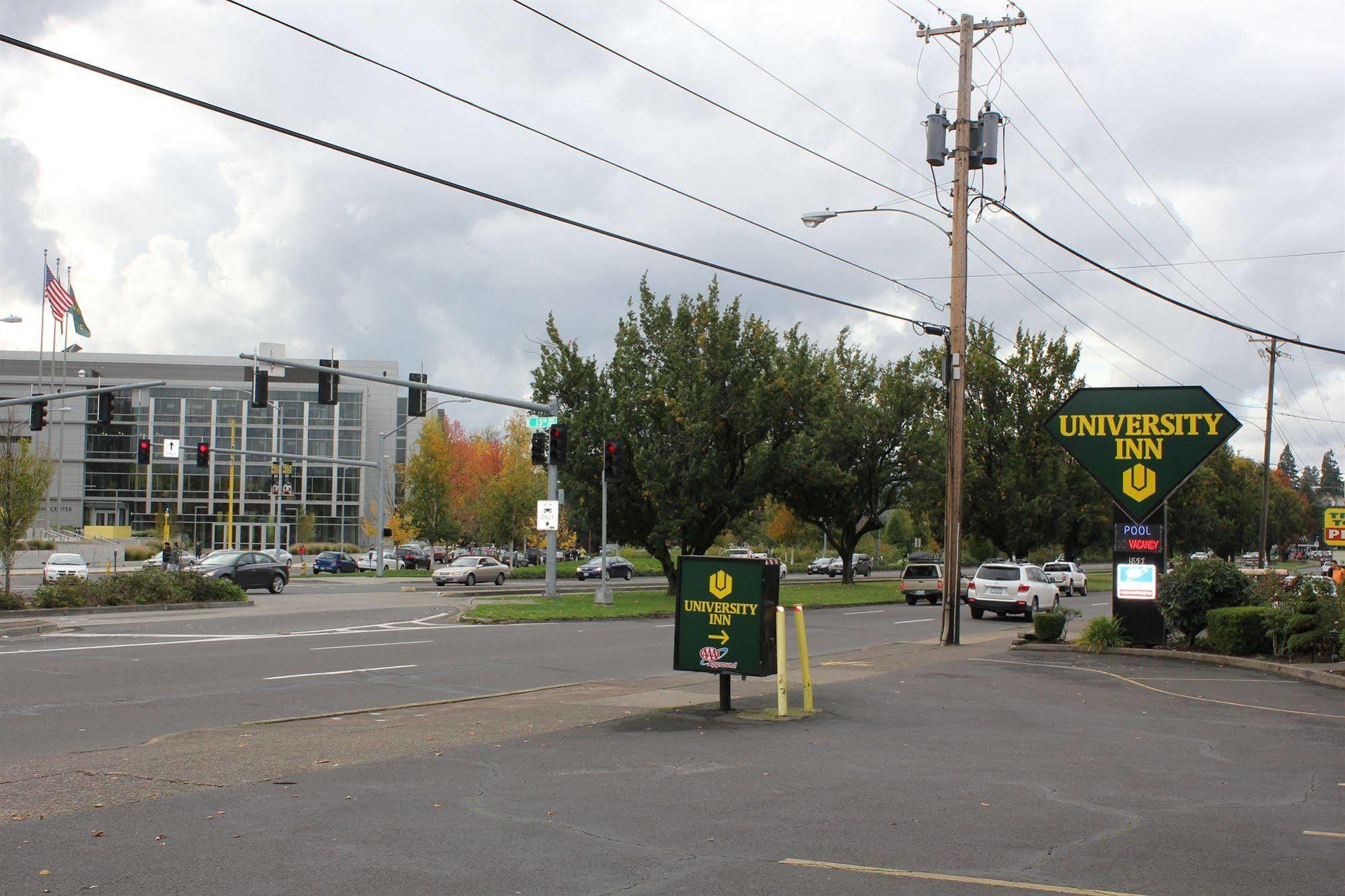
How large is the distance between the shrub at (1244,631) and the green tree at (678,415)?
21048 mm

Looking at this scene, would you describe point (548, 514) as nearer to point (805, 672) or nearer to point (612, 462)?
point (612, 462)

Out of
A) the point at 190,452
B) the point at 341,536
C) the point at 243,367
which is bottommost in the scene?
the point at 341,536

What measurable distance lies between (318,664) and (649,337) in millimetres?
26216

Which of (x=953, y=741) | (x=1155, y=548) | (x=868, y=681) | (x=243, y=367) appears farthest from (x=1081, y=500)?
(x=243, y=367)

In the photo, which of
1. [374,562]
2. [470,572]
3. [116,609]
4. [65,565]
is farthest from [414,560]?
[116,609]

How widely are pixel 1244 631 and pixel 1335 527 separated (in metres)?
23.2

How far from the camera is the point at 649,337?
4188 cm

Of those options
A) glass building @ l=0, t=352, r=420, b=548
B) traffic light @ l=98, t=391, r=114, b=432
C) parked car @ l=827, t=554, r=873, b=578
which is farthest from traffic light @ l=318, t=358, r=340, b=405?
glass building @ l=0, t=352, r=420, b=548

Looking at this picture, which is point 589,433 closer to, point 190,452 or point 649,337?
point 649,337

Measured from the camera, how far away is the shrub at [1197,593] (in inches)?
790

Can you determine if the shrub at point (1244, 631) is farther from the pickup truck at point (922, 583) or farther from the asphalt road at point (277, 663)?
the pickup truck at point (922, 583)

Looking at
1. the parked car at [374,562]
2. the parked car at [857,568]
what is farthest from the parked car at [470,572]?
the parked car at [857,568]

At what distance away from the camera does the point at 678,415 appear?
38688 mm

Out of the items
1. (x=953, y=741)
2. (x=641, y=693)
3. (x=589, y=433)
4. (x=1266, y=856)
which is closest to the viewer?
(x=1266, y=856)
